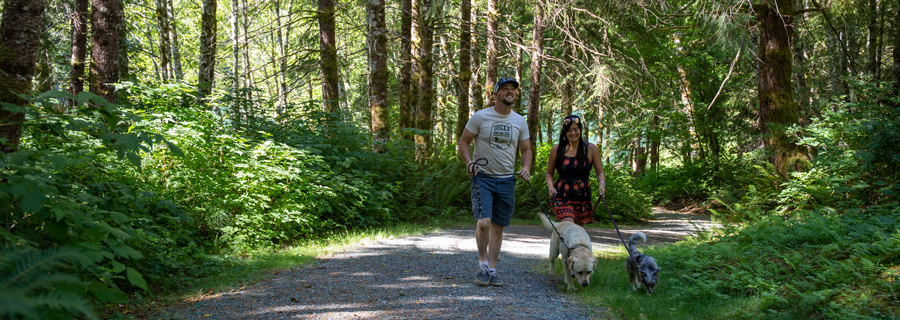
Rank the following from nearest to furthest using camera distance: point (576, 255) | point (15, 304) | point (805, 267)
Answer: point (15, 304) < point (805, 267) < point (576, 255)

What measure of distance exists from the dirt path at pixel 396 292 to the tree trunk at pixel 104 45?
18.9 ft

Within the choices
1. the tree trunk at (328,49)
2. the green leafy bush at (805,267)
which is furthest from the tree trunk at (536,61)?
the green leafy bush at (805,267)

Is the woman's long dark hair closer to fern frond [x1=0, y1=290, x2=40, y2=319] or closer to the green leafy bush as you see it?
the green leafy bush

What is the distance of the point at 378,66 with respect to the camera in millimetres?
11844

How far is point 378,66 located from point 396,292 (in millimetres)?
7822

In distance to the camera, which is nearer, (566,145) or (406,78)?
(566,145)

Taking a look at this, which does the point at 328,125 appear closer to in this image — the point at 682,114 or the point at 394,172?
the point at 394,172

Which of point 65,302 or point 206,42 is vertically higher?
point 206,42

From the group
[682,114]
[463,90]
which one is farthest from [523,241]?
[682,114]

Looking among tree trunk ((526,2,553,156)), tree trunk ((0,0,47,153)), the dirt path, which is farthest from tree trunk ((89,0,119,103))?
tree trunk ((526,2,553,156))

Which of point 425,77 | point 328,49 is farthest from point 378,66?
point 425,77

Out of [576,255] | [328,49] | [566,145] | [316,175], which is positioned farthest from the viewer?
[328,49]

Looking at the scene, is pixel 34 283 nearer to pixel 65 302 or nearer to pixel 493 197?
pixel 65 302

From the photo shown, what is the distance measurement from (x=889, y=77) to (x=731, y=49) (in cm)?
1382
